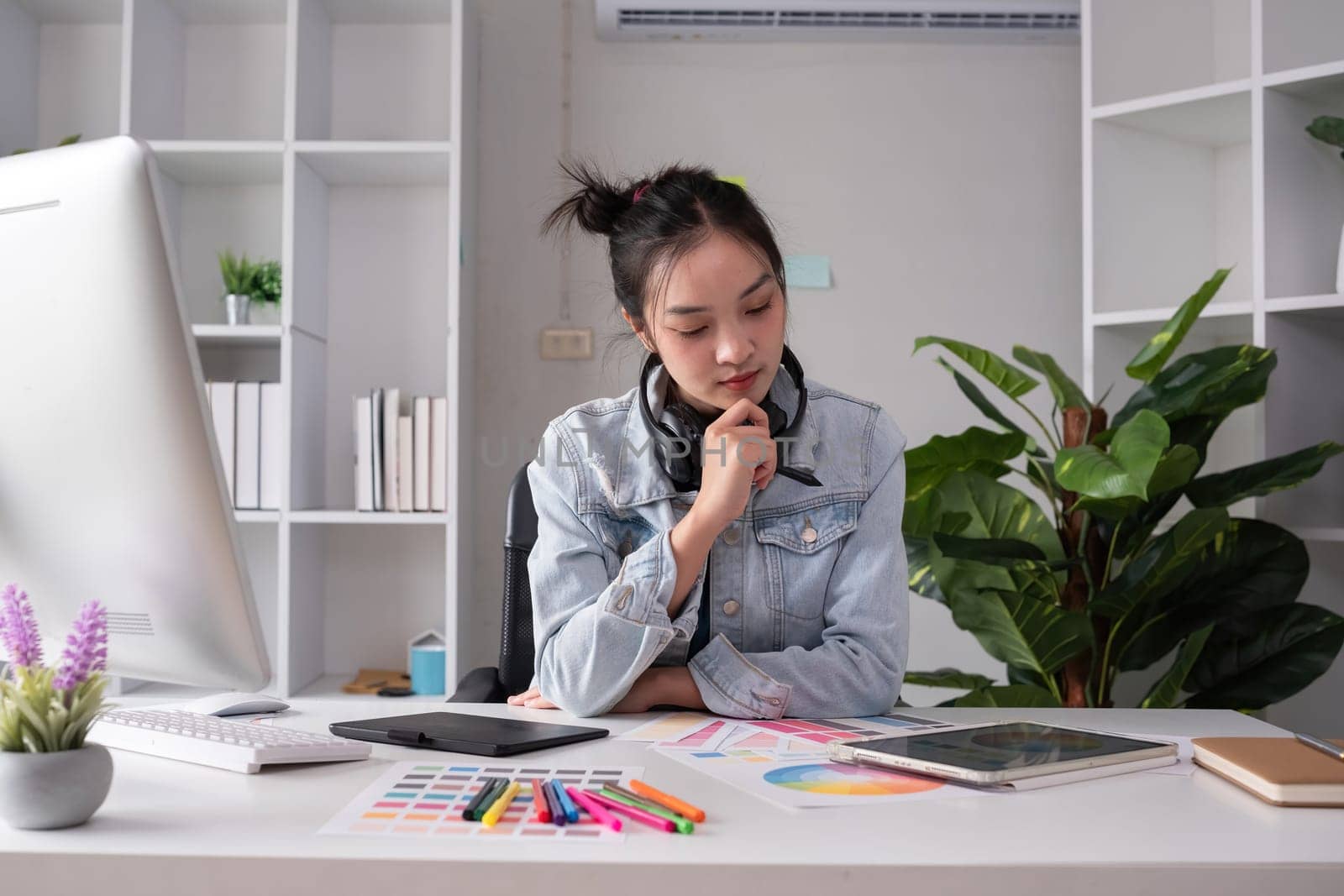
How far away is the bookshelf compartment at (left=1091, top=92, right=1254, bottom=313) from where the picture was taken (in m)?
2.17

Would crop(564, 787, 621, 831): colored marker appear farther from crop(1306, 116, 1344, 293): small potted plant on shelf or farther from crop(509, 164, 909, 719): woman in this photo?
crop(1306, 116, 1344, 293): small potted plant on shelf

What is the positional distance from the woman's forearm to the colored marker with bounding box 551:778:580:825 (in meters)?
0.45

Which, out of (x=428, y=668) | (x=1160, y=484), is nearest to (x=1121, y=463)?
(x=1160, y=484)

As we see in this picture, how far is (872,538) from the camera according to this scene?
4.11ft

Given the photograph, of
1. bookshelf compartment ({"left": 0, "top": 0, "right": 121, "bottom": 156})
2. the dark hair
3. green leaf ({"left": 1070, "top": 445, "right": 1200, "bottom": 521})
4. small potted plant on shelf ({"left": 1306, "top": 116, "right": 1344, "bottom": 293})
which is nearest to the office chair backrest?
the dark hair

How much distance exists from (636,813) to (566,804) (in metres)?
0.04

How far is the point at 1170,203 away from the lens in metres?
2.29

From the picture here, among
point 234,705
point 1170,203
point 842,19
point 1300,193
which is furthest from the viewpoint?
point 842,19

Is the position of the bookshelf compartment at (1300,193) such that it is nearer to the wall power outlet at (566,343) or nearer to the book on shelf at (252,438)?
the wall power outlet at (566,343)

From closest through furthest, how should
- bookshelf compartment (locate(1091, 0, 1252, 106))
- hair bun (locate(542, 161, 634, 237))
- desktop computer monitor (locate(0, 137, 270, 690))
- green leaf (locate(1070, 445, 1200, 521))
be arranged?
desktop computer monitor (locate(0, 137, 270, 690)) → hair bun (locate(542, 161, 634, 237)) → green leaf (locate(1070, 445, 1200, 521)) → bookshelf compartment (locate(1091, 0, 1252, 106))

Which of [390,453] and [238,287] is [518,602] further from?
[238,287]

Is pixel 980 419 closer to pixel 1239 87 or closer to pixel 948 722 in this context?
pixel 1239 87

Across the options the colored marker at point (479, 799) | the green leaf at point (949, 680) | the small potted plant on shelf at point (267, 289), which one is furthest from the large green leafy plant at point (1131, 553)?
the small potted plant on shelf at point (267, 289)

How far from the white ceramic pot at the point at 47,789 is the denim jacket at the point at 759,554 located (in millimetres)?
517
